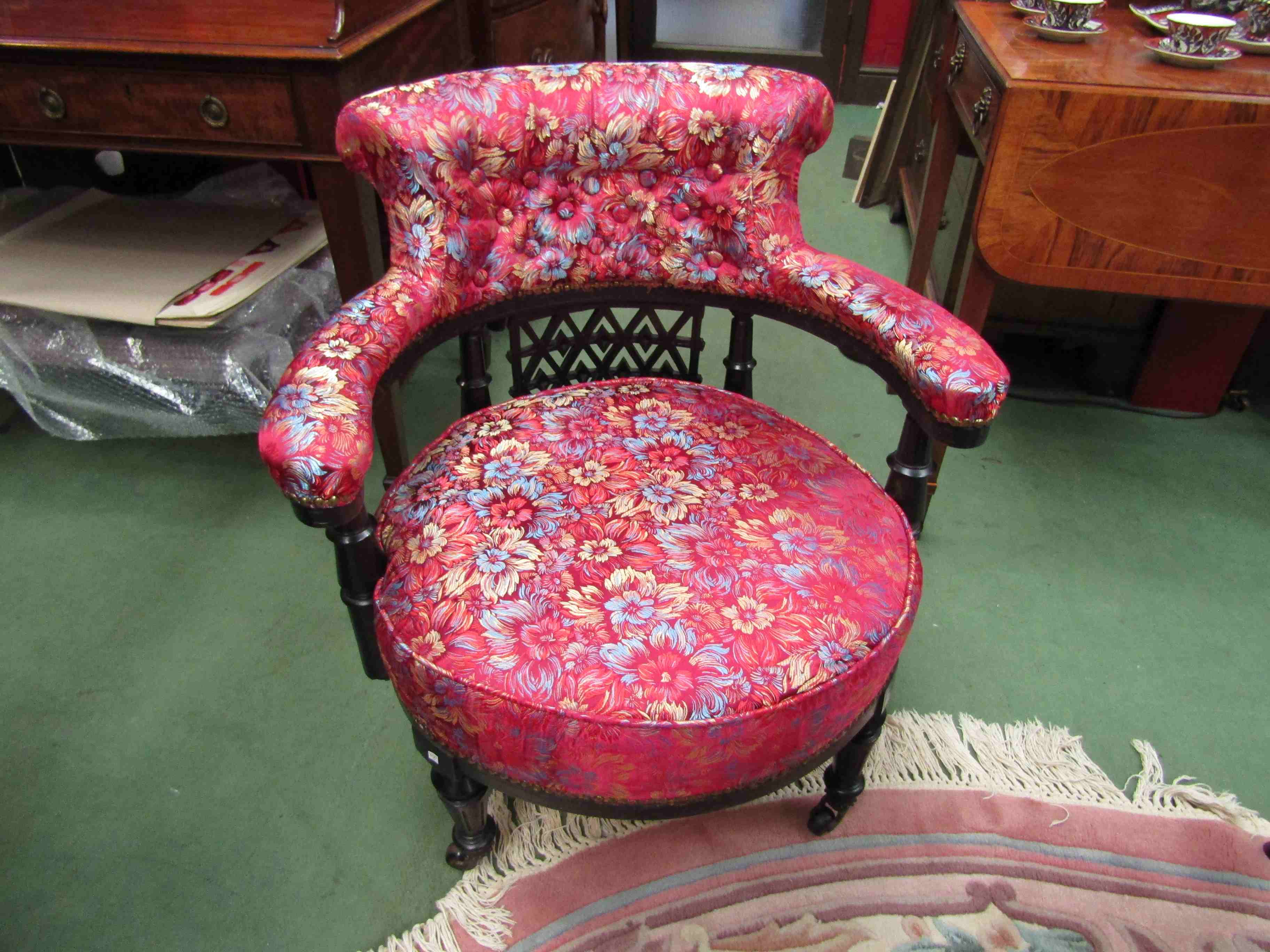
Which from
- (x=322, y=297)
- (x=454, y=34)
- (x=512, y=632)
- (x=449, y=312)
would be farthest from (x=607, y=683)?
(x=454, y=34)

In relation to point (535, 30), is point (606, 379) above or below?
below

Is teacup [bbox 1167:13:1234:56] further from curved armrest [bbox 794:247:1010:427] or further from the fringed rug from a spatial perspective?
the fringed rug

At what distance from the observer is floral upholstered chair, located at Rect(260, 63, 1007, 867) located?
2.48ft

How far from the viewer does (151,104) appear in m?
1.20

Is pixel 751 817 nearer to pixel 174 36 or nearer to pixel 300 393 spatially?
pixel 300 393

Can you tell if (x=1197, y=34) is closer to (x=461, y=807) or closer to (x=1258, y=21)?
(x=1258, y=21)

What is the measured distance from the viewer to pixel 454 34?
5.13 feet

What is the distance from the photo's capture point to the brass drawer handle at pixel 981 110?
4.16 feet

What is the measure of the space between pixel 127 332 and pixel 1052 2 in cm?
165

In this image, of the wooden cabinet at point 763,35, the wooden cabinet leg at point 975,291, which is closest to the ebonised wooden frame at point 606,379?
the wooden cabinet leg at point 975,291

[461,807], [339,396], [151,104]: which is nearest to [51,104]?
[151,104]

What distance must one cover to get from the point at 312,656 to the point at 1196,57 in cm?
153

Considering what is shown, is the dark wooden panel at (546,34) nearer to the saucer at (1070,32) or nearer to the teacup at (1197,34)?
the saucer at (1070,32)

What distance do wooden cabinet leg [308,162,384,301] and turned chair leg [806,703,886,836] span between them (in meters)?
0.94
